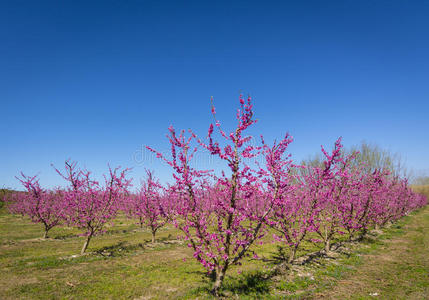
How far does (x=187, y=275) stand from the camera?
8.57 m

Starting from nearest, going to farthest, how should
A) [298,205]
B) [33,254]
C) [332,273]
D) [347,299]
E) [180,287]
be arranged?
[347,299], [180,287], [332,273], [298,205], [33,254]

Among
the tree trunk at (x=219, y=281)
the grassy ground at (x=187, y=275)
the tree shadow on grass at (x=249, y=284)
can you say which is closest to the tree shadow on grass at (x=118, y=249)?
the grassy ground at (x=187, y=275)

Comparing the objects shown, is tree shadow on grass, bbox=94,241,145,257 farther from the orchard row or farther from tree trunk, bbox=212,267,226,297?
tree trunk, bbox=212,267,226,297

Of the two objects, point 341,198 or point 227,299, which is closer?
point 227,299

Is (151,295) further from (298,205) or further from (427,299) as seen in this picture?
(427,299)

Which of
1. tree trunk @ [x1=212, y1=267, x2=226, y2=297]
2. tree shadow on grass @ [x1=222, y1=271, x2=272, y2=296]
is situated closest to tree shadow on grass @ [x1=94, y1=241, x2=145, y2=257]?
tree shadow on grass @ [x1=222, y1=271, x2=272, y2=296]

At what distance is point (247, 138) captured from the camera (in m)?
6.22

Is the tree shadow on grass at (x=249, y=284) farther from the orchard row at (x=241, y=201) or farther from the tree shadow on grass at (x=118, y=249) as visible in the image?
the tree shadow on grass at (x=118, y=249)

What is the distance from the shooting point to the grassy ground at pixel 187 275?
23.0 ft

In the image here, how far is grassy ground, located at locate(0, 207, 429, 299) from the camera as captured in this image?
23.0 feet

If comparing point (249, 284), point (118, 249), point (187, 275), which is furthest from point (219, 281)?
point (118, 249)

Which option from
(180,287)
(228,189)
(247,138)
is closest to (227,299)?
(180,287)

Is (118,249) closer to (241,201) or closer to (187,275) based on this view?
(187,275)

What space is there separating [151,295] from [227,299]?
2.58 m
